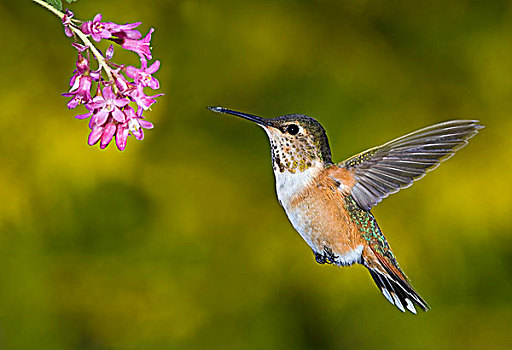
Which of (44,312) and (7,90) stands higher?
(7,90)

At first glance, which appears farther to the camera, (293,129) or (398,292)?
(398,292)

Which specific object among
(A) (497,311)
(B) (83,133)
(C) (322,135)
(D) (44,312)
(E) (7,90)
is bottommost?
(A) (497,311)

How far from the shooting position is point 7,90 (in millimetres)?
2830

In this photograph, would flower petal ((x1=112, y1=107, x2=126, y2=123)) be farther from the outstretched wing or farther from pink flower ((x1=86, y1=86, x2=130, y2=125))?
the outstretched wing

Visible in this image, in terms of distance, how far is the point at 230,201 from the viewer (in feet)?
9.23

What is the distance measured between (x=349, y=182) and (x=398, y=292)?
208 mm

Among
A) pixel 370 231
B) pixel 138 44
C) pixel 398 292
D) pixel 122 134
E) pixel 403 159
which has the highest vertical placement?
pixel 138 44

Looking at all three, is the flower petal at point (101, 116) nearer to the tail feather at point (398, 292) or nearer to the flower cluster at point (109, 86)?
the flower cluster at point (109, 86)

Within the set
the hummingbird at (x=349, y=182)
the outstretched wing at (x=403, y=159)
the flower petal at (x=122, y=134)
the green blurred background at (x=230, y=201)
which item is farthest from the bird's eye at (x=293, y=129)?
the green blurred background at (x=230, y=201)

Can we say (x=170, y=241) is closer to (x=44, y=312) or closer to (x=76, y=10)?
(x=44, y=312)

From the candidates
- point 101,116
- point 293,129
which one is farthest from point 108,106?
point 293,129

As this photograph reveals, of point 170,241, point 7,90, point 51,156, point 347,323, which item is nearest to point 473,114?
point 347,323

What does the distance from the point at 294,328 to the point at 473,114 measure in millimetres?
1300

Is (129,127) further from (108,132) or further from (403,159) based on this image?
(403,159)
